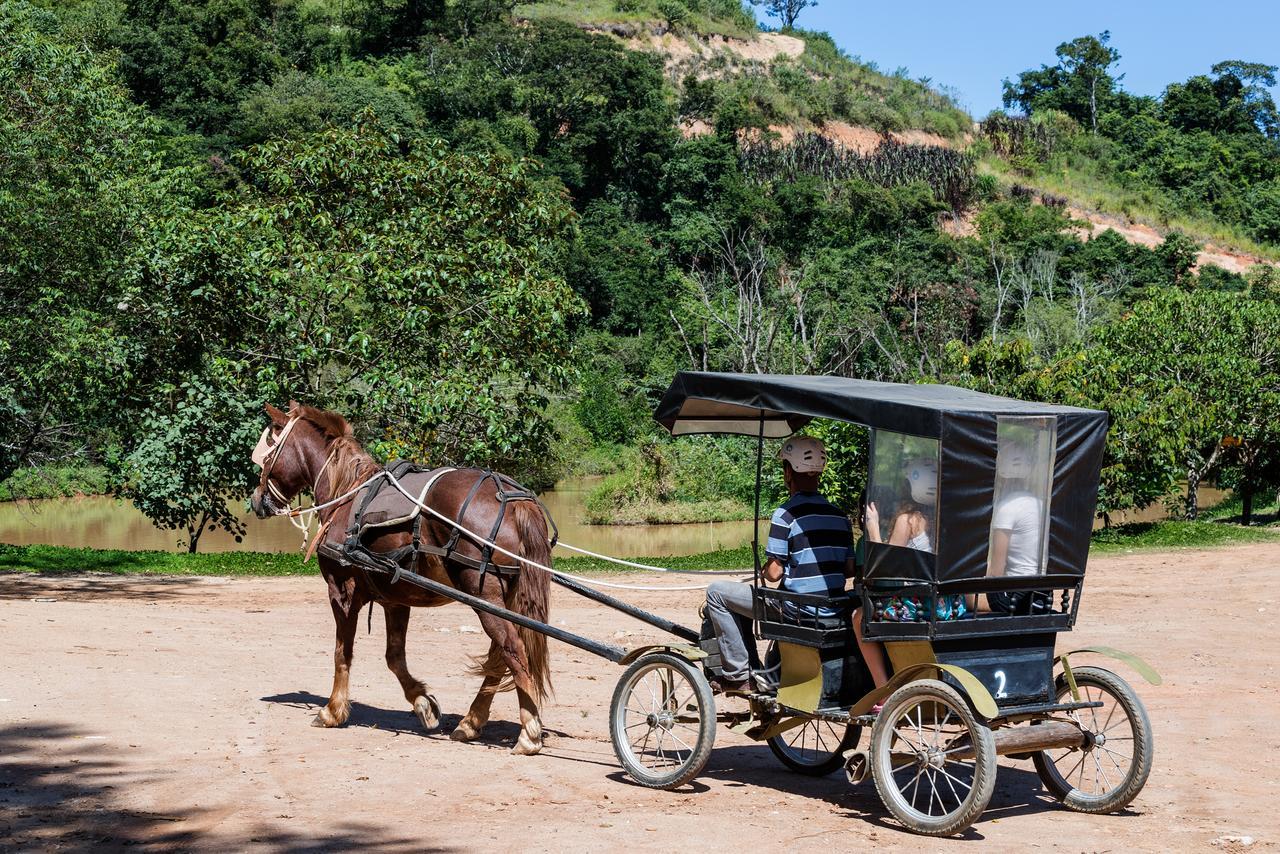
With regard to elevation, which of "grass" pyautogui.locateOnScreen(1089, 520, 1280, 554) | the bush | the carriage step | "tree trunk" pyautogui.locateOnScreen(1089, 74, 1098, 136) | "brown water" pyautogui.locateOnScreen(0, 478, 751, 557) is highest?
the bush

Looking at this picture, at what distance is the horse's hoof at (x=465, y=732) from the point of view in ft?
27.8

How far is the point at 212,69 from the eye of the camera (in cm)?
6181

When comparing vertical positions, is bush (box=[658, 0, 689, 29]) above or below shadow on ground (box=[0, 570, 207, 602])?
above

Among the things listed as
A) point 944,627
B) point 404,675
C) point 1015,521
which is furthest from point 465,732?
point 1015,521

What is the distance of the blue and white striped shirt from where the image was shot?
22.9 ft

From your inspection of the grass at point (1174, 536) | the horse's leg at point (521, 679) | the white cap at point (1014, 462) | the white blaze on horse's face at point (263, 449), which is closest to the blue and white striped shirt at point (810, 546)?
the white cap at point (1014, 462)

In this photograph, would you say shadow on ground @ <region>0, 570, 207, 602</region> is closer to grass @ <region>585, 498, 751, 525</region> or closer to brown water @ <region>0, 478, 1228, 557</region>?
brown water @ <region>0, 478, 1228, 557</region>

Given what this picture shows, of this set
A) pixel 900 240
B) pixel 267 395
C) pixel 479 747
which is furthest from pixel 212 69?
pixel 479 747

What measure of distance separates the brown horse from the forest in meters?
8.89

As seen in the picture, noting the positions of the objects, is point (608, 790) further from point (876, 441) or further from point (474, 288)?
point (474, 288)

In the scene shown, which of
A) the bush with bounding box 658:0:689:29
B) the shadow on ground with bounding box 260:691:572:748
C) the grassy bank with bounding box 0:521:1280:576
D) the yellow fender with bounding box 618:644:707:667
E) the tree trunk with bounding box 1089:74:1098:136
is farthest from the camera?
the bush with bounding box 658:0:689:29

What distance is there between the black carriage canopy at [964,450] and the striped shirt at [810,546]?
0.48 metres

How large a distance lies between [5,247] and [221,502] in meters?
5.23

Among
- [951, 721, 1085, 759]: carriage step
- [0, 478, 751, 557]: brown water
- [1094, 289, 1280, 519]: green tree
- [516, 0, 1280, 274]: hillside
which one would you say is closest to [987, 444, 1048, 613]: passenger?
[951, 721, 1085, 759]: carriage step
